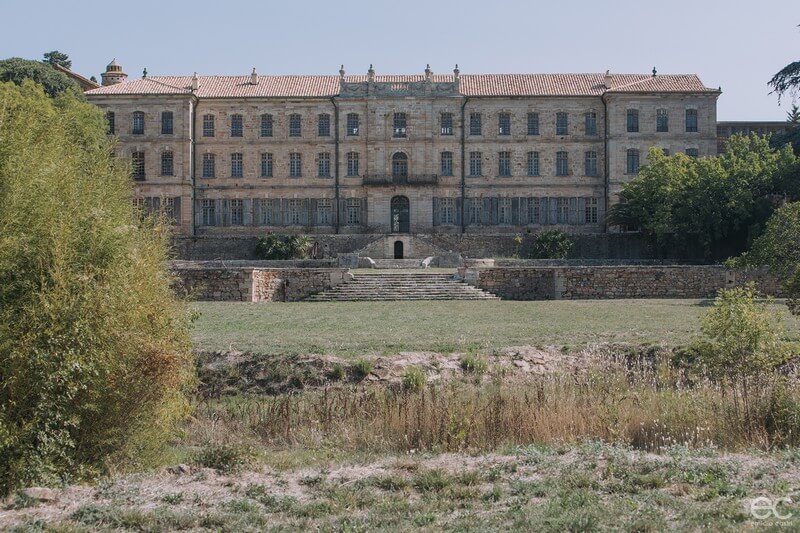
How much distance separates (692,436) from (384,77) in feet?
145

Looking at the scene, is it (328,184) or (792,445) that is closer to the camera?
(792,445)

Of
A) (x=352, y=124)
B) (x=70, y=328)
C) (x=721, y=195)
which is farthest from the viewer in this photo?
(x=352, y=124)

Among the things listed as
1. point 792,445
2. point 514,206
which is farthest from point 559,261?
point 792,445

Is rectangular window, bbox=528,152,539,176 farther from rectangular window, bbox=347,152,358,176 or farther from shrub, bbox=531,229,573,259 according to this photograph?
rectangular window, bbox=347,152,358,176

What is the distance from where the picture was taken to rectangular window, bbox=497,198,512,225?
164 ft

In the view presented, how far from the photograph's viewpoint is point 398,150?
165ft

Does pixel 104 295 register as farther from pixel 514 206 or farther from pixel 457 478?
pixel 514 206

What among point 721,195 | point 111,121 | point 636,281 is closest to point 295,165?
point 111,121

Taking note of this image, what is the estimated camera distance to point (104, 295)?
8.19 metres

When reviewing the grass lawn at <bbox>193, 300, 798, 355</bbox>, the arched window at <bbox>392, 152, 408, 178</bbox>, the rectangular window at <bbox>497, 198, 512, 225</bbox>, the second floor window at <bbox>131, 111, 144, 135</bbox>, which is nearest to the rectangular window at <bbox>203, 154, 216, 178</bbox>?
the second floor window at <bbox>131, 111, 144, 135</bbox>

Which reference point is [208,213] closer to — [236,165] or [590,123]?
[236,165]

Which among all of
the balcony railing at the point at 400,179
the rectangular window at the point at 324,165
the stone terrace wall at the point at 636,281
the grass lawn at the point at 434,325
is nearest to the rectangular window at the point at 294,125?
the rectangular window at the point at 324,165

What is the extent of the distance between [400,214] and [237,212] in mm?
8693

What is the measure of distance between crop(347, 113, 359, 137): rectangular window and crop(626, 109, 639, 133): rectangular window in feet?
46.9
